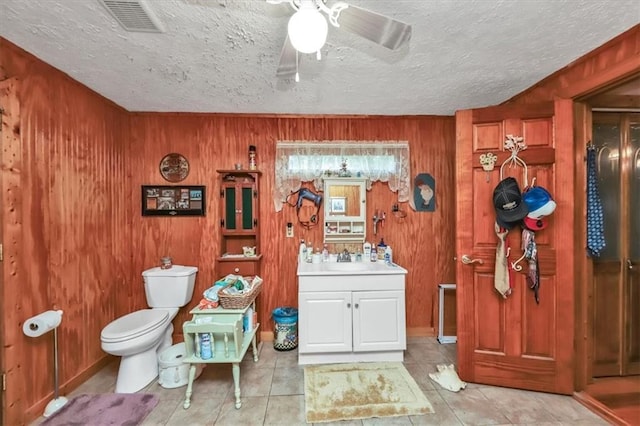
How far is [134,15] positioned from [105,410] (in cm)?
254

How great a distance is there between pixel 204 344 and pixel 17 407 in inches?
45.3

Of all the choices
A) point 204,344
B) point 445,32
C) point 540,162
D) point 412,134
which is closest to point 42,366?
point 204,344

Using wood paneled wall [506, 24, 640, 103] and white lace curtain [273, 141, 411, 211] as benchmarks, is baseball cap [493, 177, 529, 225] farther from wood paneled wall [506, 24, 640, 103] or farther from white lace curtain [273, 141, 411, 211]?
white lace curtain [273, 141, 411, 211]

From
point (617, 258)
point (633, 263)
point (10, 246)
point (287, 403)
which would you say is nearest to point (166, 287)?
point (10, 246)

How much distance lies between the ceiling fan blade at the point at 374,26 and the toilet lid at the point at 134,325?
2.41 m

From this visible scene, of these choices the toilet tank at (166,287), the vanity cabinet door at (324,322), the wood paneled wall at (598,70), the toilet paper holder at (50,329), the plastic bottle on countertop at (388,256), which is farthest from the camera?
the plastic bottle on countertop at (388,256)

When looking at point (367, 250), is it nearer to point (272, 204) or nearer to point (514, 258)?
point (272, 204)

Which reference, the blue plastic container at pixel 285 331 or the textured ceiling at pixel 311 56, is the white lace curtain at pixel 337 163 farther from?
the blue plastic container at pixel 285 331

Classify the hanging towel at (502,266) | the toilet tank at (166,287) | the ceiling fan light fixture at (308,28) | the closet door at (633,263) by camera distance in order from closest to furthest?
the ceiling fan light fixture at (308,28), the hanging towel at (502,266), the closet door at (633,263), the toilet tank at (166,287)

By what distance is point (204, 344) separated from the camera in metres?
1.93

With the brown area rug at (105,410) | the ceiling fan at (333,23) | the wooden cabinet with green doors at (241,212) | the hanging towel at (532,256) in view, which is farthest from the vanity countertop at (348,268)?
the ceiling fan at (333,23)

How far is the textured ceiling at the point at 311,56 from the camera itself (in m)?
1.40

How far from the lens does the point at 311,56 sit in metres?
1.78

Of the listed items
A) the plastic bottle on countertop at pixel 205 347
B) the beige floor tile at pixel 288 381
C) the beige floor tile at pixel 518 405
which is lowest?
the beige floor tile at pixel 518 405
